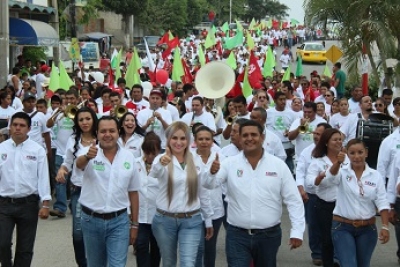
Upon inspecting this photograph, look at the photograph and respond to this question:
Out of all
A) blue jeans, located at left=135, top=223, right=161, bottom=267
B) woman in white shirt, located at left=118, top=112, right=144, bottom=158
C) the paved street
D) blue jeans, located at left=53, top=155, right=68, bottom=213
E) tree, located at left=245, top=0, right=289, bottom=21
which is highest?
tree, located at left=245, top=0, right=289, bottom=21

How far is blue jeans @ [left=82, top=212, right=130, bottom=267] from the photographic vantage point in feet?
21.8

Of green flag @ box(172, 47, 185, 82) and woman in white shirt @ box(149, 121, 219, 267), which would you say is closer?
woman in white shirt @ box(149, 121, 219, 267)

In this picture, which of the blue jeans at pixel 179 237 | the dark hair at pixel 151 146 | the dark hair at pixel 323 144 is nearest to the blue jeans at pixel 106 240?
the blue jeans at pixel 179 237

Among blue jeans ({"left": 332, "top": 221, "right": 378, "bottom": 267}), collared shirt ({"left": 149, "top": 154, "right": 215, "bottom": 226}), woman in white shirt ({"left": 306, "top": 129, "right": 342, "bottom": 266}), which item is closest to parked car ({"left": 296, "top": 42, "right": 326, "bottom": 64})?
woman in white shirt ({"left": 306, "top": 129, "right": 342, "bottom": 266})

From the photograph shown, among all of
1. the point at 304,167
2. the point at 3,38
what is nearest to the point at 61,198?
the point at 304,167

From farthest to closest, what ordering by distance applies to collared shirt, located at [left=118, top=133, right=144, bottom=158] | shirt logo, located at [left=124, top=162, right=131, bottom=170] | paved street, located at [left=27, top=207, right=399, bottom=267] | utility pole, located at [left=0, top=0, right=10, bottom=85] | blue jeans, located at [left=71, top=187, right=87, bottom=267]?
utility pole, located at [left=0, top=0, right=10, bottom=85]
collared shirt, located at [left=118, top=133, right=144, bottom=158]
paved street, located at [left=27, top=207, right=399, bottom=267]
blue jeans, located at [left=71, top=187, right=87, bottom=267]
shirt logo, located at [left=124, top=162, right=131, bottom=170]

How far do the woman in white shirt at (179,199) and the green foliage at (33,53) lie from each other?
25.1m

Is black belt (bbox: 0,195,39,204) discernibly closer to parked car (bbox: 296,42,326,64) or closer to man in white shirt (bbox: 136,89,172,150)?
man in white shirt (bbox: 136,89,172,150)

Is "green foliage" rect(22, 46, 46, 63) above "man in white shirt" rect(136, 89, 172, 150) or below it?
above

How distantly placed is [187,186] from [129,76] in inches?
485

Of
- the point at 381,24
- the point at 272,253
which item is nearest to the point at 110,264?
the point at 272,253

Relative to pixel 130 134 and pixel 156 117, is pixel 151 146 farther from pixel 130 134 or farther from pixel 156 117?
pixel 156 117

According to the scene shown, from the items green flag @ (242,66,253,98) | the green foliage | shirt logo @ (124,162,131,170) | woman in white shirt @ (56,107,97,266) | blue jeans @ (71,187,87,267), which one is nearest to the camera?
shirt logo @ (124,162,131,170)

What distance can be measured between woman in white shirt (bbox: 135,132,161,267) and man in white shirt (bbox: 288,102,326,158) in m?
3.46
